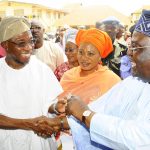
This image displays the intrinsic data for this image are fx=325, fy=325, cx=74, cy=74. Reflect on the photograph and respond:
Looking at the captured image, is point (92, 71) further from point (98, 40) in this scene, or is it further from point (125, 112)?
point (125, 112)

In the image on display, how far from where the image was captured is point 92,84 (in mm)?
3865

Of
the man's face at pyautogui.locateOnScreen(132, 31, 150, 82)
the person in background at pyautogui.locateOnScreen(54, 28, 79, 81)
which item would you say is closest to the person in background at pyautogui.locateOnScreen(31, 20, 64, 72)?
the person in background at pyautogui.locateOnScreen(54, 28, 79, 81)

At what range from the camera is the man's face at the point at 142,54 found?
232 cm

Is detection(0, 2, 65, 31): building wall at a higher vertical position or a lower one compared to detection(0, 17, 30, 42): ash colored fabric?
lower

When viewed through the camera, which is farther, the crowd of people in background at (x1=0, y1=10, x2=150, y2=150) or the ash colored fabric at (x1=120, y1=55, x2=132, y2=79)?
the ash colored fabric at (x1=120, y1=55, x2=132, y2=79)

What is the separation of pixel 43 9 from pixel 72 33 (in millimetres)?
54234

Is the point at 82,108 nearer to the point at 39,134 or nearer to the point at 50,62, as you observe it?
the point at 39,134

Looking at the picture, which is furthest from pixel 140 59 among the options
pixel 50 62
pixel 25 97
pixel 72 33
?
pixel 50 62

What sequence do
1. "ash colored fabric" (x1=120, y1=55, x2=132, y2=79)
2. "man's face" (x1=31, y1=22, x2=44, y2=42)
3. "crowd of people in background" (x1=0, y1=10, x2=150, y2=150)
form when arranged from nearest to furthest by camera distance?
"crowd of people in background" (x1=0, y1=10, x2=150, y2=150) → "ash colored fabric" (x1=120, y1=55, x2=132, y2=79) → "man's face" (x1=31, y1=22, x2=44, y2=42)

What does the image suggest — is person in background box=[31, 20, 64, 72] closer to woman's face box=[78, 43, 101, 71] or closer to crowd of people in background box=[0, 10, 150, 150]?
crowd of people in background box=[0, 10, 150, 150]

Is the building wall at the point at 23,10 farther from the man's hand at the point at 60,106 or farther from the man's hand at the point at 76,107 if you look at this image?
the man's hand at the point at 76,107

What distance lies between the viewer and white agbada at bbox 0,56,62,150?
134 inches

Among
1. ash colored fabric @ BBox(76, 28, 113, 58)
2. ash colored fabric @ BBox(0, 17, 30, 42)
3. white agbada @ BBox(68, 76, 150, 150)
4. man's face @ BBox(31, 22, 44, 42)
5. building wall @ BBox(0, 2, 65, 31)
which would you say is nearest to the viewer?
white agbada @ BBox(68, 76, 150, 150)

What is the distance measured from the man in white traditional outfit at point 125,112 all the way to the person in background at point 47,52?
3.76 meters
